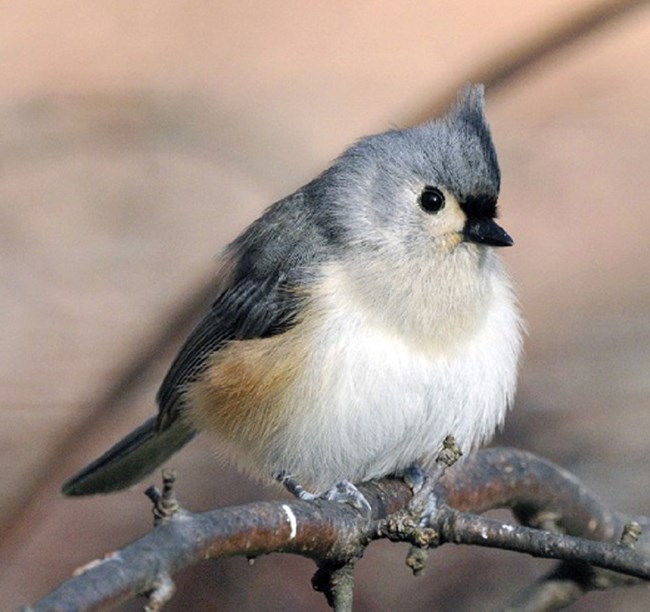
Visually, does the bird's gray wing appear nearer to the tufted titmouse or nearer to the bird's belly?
the tufted titmouse

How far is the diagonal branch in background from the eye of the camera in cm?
168

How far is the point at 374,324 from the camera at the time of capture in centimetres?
289

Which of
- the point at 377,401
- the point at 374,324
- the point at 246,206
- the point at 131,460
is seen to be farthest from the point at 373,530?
the point at 246,206

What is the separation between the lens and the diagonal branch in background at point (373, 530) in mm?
1677

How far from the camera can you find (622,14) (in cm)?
348

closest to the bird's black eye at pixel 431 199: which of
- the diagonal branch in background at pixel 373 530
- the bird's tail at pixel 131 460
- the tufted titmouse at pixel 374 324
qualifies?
the tufted titmouse at pixel 374 324

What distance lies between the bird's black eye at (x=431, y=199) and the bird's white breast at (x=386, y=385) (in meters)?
0.19

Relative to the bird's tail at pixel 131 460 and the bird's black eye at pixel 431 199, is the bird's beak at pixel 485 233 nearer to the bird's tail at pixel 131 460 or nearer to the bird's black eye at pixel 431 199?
the bird's black eye at pixel 431 199

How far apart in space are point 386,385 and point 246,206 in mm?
3277

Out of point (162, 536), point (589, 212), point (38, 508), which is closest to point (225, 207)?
point (589, 212)

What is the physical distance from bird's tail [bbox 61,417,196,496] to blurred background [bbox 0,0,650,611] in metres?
0.10

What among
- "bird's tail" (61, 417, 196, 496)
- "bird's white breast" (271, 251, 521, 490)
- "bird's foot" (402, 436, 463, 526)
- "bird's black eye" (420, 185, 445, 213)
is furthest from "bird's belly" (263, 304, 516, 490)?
"bird's foot" (402, 436, 463, 526)

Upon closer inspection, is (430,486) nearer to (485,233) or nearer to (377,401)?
(377,401)

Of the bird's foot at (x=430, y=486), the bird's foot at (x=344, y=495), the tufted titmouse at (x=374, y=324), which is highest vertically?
the tufted titmouse at (x=374, y=324)
